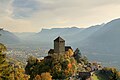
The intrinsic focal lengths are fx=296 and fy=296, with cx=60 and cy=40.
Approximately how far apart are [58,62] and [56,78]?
5.12 m

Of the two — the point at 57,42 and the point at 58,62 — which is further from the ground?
the point at 57,42

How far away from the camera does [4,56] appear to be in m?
30.5

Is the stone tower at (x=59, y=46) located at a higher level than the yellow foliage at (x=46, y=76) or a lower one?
higher

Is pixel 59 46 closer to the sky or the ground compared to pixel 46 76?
closer to the sky

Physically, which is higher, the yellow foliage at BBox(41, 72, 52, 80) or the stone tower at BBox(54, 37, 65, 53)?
the stone tower at BBox(54, 37, 65, 53)

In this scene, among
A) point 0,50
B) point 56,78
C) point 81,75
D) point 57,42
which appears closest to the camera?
point 0,50

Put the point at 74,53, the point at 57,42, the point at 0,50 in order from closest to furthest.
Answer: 1. the point at 0,50
2. the point at 57,42
3. the point at 74,53

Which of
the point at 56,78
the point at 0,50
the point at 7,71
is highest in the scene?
the point at 0,50

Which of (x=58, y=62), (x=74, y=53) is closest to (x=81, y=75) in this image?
(x=58, y=62)

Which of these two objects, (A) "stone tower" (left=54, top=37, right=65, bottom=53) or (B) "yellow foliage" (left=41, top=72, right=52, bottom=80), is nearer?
(B) "yellow foliage" (left=41, top=72, right=52, bottom=80)

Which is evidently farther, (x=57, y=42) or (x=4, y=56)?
(x=57, y=42)

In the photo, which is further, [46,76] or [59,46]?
[59,46]

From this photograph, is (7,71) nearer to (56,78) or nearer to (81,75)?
(56,78)

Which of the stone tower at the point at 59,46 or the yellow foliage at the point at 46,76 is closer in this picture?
the yellow foliage at the point at 46,76
